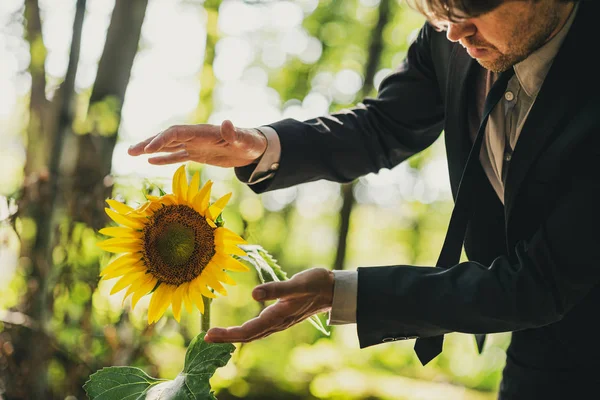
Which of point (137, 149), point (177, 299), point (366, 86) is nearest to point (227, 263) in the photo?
point (177, 299)

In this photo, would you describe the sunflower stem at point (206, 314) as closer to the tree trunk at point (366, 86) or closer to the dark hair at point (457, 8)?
the dark hair at point (457, 8)

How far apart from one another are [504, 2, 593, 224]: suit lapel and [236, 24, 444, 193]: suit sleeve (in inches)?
21.2

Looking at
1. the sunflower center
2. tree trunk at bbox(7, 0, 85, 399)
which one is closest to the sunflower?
the sunflower center

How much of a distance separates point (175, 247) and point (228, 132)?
313 millimetres

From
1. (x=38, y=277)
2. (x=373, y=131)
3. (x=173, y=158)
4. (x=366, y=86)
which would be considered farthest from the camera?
(x=366, y=86)

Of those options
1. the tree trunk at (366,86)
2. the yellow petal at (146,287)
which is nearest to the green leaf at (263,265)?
the yellow petal at (146,287)

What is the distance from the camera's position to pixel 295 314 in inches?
47.5

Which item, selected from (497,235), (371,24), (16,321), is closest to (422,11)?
(497,235)

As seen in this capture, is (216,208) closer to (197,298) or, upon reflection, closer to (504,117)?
(197,298)

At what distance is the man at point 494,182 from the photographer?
127 cm

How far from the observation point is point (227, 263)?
135cm

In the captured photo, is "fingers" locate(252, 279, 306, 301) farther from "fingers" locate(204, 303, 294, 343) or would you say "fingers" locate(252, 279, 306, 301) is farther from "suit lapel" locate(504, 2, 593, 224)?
"suit lapel" locate(504, 2, 593, 224)

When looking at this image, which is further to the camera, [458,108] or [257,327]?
A: [458,108]

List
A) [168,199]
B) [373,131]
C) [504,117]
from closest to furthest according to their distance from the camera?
[168,199], [504,117], [373,131]
